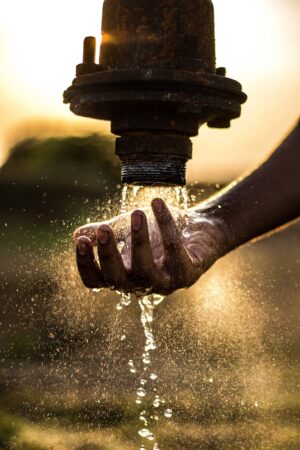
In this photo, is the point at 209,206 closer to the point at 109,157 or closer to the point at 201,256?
the point at 201,256

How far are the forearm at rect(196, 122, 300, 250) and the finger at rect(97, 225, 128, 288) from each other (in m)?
0.28

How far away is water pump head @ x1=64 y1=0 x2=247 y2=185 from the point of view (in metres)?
1.74

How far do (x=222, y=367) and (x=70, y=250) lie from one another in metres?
1.72

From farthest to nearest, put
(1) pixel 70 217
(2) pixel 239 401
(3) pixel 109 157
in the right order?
(3) pixel 109 157 < (1) pixel 70 217 < (2) pixel 239 401

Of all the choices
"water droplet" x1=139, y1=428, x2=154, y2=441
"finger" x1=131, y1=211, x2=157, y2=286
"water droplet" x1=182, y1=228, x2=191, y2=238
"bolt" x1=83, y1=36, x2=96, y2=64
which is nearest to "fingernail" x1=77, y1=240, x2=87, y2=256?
"finger" x1=131, y1=211, x2=157, y2=286

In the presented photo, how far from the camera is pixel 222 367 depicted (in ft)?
18.0

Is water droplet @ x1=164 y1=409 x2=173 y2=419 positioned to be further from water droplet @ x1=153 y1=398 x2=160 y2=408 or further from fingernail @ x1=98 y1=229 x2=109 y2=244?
fingernail @ x1=98 y1=229 x2=109 y2=244

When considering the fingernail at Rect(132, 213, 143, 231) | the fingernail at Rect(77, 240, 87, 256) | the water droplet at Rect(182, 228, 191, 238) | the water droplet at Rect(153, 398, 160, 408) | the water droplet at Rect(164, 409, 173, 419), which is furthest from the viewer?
the water droplet at Rect(153, 398, 160, 408)

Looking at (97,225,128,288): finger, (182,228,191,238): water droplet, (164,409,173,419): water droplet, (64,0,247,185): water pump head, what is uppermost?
(164,409,173,419): water droplet

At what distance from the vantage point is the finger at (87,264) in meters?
1.81

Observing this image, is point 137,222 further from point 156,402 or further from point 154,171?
point 156,402

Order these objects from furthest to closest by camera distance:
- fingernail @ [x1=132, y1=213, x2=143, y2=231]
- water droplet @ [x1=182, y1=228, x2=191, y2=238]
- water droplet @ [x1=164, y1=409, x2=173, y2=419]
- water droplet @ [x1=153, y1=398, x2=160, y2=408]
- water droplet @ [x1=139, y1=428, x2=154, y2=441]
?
water droplet @ [x1=153, y1=398, x2=160, y2=408] < water droplet @ [x1=164, y1=409, x2=173, y2=419] < water droplet @ [x1=139, y1=428, x2=154, y2=441] < water droplet @ [x1=182, y1=228, x2=191, y2=238] < fingernail @ [x1=132, y1=213, x2=143, y2=231]

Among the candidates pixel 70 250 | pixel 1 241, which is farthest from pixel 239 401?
pixel 1 241

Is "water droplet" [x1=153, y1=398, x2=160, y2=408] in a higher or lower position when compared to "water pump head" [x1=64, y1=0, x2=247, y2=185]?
higher
